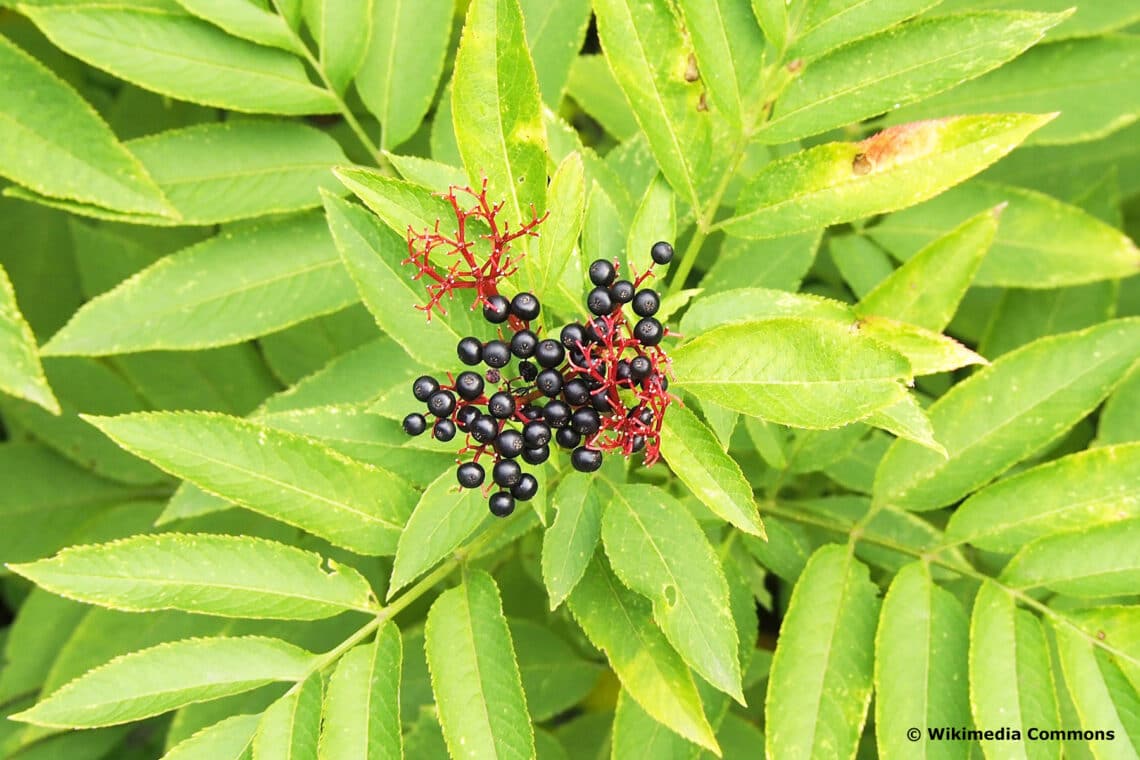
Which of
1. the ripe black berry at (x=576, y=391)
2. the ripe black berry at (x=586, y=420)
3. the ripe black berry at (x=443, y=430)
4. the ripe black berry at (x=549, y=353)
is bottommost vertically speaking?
the ripe black berry at (x=443, y=430)

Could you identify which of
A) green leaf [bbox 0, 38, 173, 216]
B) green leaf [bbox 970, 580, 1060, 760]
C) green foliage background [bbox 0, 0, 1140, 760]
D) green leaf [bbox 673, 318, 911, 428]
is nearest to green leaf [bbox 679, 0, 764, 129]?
green foliage background [bbox 0, 0, 1140, 760]

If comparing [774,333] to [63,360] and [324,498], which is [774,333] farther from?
[63,360]

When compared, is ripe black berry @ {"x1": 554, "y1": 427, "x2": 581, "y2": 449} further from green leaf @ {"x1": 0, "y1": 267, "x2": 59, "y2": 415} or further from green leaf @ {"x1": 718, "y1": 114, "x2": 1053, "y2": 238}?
green leaf @ {"x1": 0, "y1": 267, "x2": 59, "y2": 415}

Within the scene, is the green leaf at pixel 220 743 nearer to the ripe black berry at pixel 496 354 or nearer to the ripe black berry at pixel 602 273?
the ripe black berry at pixel 496 354

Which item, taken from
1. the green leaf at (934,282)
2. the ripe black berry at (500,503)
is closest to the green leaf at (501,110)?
the ripe black berry at (500,503)

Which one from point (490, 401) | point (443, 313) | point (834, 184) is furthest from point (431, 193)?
point (834, 184)

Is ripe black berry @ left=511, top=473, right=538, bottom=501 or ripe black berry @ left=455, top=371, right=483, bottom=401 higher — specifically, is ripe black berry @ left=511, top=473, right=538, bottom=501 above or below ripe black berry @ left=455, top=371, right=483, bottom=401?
below
